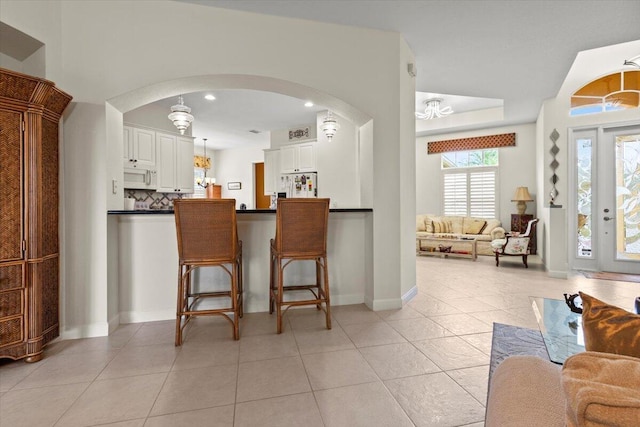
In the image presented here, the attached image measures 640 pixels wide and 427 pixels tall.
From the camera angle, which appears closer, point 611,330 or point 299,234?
point 611,330

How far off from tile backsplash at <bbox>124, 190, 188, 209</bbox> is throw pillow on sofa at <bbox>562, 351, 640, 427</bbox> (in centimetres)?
584

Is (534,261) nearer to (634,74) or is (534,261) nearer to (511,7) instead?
(634,74)

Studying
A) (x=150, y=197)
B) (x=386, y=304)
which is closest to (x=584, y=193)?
(x=386, y=304)

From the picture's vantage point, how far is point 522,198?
6.27 metres

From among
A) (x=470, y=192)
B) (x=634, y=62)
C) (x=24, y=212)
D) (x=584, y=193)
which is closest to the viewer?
(x=24, y=212)

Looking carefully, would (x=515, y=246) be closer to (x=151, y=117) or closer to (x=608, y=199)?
(x=608, y=199)

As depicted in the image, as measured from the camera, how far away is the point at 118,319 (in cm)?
271

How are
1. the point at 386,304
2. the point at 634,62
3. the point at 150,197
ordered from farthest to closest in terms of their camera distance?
the point at 150,197 → the point at 634,62 → the point at 386,304

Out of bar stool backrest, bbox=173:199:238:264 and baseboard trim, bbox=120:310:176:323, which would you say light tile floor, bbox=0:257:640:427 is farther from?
bar stool backrest, bbox=173:199:238:264

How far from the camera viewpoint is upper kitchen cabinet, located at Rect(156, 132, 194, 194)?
5.49 m

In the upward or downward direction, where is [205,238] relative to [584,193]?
downward

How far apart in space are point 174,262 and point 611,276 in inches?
236

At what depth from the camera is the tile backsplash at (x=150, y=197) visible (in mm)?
5426

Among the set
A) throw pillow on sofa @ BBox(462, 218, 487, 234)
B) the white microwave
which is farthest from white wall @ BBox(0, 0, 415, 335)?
throw pillow on sofa @ BBox(462, 218, 487, 234)
